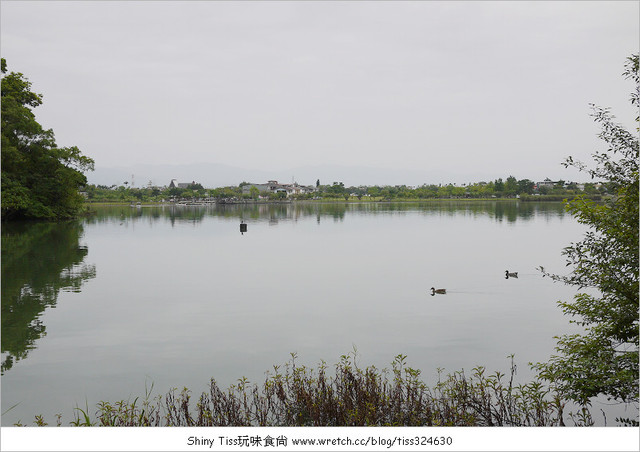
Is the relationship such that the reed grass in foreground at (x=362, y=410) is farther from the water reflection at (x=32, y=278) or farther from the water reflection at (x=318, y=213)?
the water reflection at (x=318, y=213)

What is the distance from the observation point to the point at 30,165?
53.5 m

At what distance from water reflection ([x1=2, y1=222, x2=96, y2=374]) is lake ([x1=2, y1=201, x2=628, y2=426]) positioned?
0.08 m

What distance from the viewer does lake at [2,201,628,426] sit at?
37.9ft

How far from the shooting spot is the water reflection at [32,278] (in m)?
13.9

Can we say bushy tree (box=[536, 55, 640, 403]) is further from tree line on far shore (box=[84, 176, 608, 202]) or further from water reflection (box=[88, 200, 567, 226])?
tree line on far shore (box=[84, 176, 608, 202])

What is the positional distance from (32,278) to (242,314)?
12.0m

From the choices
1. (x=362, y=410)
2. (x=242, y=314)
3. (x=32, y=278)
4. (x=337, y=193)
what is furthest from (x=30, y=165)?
(x=337, y=193)

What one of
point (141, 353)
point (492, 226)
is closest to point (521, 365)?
point (141, 353)

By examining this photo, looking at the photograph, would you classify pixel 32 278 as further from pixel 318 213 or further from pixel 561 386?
pixel 318 213

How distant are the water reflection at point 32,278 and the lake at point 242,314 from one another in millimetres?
82

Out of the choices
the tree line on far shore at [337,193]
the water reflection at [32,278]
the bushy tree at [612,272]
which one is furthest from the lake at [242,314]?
the tree line on far shore at [337,193]

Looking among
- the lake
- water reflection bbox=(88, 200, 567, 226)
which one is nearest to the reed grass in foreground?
the lake

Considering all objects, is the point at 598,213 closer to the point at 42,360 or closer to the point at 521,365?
the point at 521,365

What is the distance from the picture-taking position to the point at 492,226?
2112 inches
